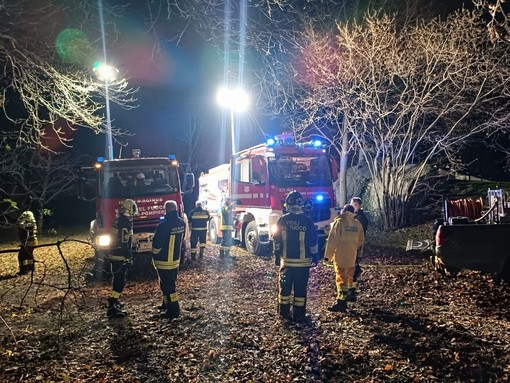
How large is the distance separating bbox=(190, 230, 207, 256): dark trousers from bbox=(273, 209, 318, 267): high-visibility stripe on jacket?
19.8 ft

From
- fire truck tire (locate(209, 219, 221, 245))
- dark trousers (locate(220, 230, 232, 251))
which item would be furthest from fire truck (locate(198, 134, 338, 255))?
fire truck tire (locate(209, 219, 221, 245))

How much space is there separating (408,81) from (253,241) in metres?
7.03

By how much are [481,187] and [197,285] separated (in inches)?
545

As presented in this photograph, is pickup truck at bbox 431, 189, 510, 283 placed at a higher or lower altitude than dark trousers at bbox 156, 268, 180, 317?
higher

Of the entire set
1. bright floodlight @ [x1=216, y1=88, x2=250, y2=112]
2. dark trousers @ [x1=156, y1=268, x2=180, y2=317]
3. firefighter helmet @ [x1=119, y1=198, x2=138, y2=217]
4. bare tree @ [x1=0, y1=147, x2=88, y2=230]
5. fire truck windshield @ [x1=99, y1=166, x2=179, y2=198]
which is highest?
bright floodlight @ [x1=216, y1=88, x2=250, y2=112]

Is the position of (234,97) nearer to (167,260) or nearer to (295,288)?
(167,260)

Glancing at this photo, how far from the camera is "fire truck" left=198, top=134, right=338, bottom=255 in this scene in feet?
38.6

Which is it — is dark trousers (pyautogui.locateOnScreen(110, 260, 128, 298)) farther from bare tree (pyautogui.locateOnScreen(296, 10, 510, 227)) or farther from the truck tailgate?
bare tree (pyautogui.locateOnScreen(296, 10, 510, 227))

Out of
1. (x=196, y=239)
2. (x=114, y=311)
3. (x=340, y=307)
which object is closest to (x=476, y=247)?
(x=340, y=307)

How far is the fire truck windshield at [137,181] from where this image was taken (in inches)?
430

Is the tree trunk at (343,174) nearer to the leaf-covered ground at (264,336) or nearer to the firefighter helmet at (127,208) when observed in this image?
the leaf-covered ground at (264,336)

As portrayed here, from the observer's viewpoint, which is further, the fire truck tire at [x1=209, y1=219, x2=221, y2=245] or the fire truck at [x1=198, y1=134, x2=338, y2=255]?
the fire truck tire at [x1=209, y1=219, x2=221, y2=245]

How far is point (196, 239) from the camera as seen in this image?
12.5 m

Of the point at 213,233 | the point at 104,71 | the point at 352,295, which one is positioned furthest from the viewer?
the point at 213,233
